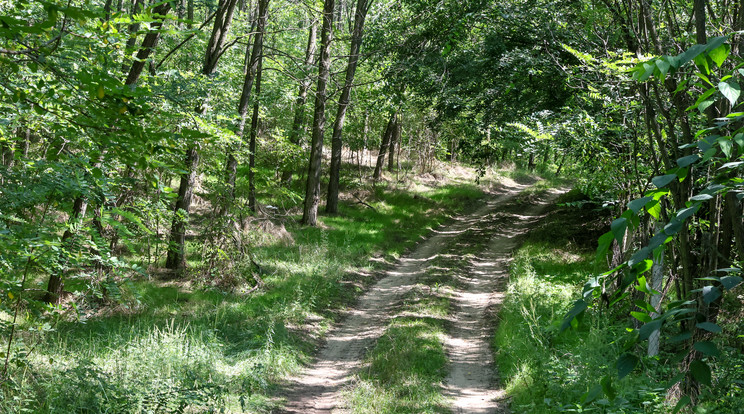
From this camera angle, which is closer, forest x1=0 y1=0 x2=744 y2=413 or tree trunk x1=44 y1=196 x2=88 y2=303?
forest x1=0 y1=0 x2=744 y2=413

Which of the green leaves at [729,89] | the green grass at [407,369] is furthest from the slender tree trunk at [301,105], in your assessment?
the green leaves at [729,89]

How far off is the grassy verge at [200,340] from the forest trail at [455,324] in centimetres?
41

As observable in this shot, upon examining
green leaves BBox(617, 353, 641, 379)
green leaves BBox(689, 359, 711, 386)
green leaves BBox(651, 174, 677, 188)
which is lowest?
green leaves BBox(617, 353, 641, 379)

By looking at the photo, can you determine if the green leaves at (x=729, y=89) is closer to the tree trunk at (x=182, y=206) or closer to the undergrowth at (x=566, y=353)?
the undergrowth at (x=566, y=353)

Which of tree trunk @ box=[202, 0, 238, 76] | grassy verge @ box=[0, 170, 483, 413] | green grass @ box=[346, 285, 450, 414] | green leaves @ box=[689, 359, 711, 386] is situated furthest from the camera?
tree trunk @ box=[202, 0, 238, 76]

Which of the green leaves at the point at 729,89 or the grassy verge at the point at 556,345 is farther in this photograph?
the grassy verge at the point at 556,345

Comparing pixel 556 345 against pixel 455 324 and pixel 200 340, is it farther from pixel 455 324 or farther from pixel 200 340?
pixel 200 340

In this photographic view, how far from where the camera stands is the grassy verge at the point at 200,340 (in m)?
5.41

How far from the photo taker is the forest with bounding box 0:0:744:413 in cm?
307

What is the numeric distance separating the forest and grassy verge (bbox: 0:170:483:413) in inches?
1.9

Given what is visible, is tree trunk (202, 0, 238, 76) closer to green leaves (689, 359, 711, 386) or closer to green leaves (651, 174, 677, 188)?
green leaves (651, 174, 677, 188)

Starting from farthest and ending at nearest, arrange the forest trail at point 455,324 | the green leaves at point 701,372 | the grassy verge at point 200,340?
the forest trail at point 455,324
the grassy verge at point 200,340
the green leaves at point 701,372

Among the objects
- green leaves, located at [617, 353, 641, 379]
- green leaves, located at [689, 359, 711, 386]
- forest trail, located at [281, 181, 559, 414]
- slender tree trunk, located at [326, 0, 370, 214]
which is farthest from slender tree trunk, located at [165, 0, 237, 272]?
green leaves, located at [689, 359, 711, 386]

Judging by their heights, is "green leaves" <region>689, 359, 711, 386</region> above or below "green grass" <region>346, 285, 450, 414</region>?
above
